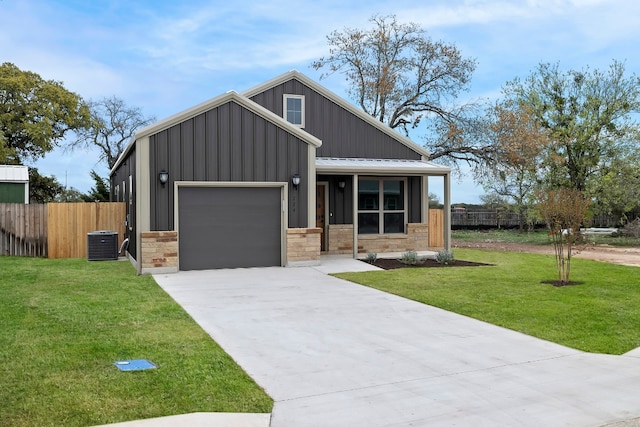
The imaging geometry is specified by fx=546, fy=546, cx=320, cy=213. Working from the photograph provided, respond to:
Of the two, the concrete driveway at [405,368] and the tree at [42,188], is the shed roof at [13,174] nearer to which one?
the tree at [42,188]

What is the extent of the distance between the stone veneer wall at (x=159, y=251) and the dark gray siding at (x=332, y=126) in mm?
5476

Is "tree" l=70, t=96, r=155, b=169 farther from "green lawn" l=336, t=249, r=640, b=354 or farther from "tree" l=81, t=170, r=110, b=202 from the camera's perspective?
"green lawn" l=336, t=249, r=640, b=354

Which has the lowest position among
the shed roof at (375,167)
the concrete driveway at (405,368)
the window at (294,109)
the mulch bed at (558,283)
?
the concrete driveway at (405,368)

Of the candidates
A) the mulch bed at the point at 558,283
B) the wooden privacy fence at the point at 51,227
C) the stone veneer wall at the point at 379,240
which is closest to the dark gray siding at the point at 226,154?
the stone veneer wall at the point at 379,240

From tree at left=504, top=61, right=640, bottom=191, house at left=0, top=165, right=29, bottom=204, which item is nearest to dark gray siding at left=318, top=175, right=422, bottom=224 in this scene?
tree at left=504, top=61, right=640, bottom=191

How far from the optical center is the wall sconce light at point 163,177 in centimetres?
1175

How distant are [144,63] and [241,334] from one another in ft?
48.4

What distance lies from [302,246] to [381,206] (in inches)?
153

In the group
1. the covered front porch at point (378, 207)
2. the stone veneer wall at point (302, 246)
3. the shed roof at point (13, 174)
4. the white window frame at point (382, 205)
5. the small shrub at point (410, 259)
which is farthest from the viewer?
the shed roof at point (13, 174)

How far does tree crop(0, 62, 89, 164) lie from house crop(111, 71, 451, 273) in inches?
742

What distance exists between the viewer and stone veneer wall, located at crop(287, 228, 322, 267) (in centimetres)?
1305

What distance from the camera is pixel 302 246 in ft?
43.2

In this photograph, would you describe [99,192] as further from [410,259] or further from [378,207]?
[410,259]

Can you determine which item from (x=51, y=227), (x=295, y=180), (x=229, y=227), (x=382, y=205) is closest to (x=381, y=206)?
(x=382, y=205)
